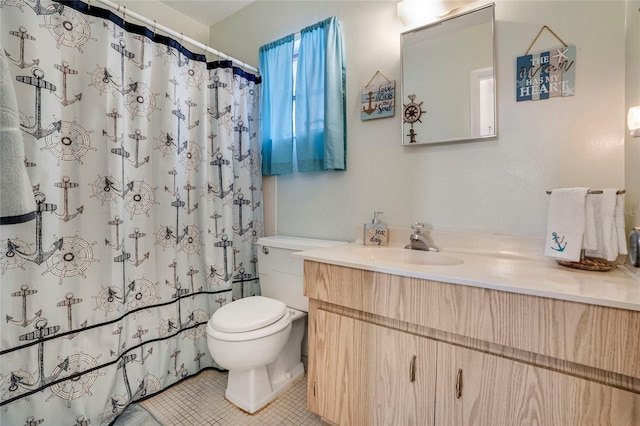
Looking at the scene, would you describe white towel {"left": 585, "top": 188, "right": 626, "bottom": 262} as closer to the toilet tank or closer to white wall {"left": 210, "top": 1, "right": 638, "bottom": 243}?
white wall {"left": 210, "top": 1, "right": 638, "bottom": 243}

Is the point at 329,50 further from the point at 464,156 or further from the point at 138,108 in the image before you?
the point at 138,108

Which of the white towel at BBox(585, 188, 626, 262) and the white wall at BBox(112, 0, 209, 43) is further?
the white wall at BBox(112, 0, 209, 43)

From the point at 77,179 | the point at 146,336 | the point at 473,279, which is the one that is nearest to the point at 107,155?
the point at 77,179

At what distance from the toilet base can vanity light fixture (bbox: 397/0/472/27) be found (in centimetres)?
192

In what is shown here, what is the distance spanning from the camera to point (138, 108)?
4.87 feet

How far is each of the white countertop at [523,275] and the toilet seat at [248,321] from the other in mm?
397

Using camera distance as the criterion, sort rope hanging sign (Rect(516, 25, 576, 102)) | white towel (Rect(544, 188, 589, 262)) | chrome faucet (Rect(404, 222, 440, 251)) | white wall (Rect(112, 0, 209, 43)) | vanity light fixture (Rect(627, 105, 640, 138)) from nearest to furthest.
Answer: vanity light fixture (Rect(627, 105, 640, 138))
white towel (Rect(544, 188, 589, 262))
rope hanging sign (Rect(516, 25, 576, 102))
chrome faucet (Rect(404, 222, 440, 251))
white wall (Rect(112, 0, 209, 43))

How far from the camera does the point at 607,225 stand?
38.6 inches

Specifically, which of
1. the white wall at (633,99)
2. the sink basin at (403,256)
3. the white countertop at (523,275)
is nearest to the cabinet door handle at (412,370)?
the white countertop at (523,275)

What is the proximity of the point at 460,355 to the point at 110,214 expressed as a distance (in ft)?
5.20

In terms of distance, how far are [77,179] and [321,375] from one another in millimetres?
1385

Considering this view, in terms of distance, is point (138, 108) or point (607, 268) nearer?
point (607, 268)

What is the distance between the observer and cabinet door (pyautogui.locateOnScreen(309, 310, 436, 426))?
1030 millimetres

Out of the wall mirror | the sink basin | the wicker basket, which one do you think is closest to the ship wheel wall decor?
the wall mirror
